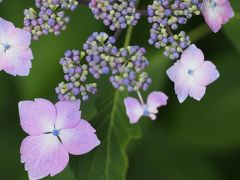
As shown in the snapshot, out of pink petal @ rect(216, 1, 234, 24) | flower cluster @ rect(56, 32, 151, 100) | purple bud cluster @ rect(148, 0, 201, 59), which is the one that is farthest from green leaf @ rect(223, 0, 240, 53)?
flower cluster @ rect(56, 32, 151, 100)

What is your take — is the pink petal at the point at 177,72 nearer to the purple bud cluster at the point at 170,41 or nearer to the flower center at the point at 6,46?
the purple bud cluster at the point at 170,41

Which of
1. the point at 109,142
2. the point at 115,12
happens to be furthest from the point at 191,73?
the point at 109,142

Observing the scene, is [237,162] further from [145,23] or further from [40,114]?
[40,114]

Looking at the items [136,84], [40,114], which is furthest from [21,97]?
[136,84]

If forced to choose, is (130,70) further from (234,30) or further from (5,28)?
(234,30)

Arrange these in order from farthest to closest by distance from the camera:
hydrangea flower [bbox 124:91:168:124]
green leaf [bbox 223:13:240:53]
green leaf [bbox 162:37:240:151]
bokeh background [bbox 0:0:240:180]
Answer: green leaf [bbox 162:37:240:151], bokeh background [bbox 0:0:240:180], green leaf [bbox 223:13:240:53], hydrangea flower [bbox 124:91:168:124]

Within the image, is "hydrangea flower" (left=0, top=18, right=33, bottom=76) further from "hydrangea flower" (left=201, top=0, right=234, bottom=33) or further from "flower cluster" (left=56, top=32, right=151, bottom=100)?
"hydrangea flower" (left=201, top=0, right=234, bottom=33)
